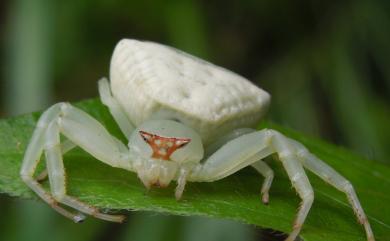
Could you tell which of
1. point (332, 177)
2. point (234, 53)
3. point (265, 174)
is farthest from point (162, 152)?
point (234, 53)

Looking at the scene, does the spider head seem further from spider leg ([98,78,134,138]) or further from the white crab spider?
spider leg ([98,78,134,138])

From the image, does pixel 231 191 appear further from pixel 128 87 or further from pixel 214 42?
pixel 214 42

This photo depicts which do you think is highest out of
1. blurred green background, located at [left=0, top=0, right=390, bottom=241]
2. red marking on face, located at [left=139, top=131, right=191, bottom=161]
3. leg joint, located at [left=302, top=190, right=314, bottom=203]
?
red marking on face, located at [left=139, top=131, right=191, bottom=161]

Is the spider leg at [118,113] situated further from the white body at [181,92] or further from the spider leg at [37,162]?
the spider leg at [37,162]

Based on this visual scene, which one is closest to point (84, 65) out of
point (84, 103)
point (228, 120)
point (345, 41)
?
point (345, 41)

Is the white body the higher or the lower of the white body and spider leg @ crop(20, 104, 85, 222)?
the higher

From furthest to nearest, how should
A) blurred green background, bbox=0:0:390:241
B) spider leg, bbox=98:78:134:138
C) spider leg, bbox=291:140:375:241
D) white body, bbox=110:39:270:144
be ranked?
blurred green background, bbox=0:0:390:241
spider leg, bbox=98:78:134:138
white body, bbox=110:39:270:144
spider leg, bbox=291:140:375:241

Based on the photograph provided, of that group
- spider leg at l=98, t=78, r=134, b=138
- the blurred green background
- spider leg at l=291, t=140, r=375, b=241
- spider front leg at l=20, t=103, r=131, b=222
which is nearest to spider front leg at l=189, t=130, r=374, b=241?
spider leg at l=291, t=140, r=375, b=241

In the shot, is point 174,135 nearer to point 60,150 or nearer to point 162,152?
point 162,152
